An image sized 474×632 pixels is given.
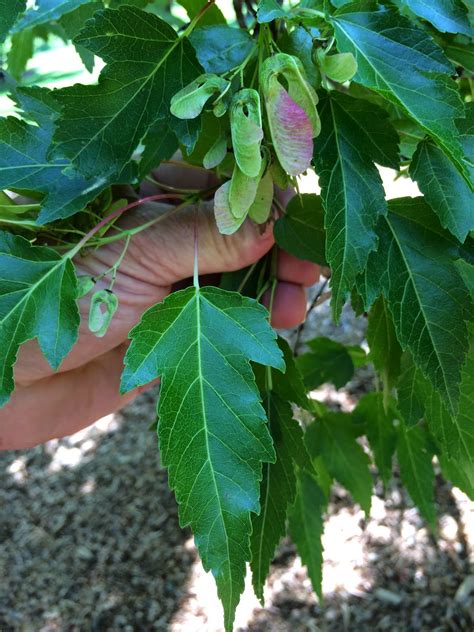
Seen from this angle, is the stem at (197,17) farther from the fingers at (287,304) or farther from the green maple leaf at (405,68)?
the fingers at (287,304)

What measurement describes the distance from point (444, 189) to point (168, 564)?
5.05 feet

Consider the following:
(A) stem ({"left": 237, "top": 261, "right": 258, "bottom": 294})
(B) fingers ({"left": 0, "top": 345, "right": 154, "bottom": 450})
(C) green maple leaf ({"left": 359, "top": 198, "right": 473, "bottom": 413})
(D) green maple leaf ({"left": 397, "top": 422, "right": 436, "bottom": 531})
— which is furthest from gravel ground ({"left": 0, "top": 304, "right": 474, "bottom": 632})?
(C) green maple leaf ({"left": 359, "top": 198, "right": 473, "bottom": 413})

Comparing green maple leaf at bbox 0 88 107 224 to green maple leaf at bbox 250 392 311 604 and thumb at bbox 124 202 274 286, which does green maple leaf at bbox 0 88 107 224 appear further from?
green maple leaf at bbox 250 392 311 604

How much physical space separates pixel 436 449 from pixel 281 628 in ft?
2.75

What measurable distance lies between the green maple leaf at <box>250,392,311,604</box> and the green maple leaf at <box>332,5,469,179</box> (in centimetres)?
37

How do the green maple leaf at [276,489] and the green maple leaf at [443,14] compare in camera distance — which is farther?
the green maple leaf at [276,489]

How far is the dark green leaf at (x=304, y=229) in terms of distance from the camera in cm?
75

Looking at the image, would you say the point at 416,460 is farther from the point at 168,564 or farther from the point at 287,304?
the point at 168,564

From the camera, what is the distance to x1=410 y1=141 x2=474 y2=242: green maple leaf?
56 cm

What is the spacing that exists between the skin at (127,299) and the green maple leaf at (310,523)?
28 cm

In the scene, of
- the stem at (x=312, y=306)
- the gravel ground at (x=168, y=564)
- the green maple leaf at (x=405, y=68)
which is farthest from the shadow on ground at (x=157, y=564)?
the green maple leaf at (x=405, y=68)

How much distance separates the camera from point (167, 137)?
2.13 feet

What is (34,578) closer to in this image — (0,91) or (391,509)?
(391,509)

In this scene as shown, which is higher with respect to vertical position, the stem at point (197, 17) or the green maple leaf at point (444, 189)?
the stem at point (197, 17)
